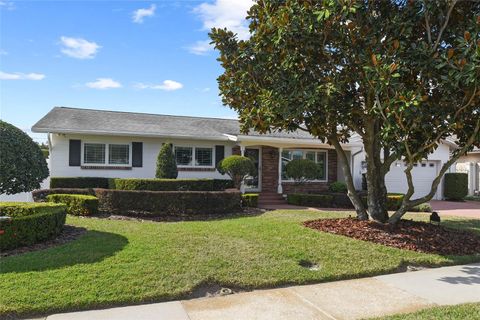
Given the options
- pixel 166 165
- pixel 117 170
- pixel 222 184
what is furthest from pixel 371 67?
pixel 117 170

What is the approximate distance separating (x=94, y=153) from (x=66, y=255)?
414 inches

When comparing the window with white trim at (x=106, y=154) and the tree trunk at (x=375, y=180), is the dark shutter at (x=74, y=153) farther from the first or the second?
the tree trunk at (x=375, y=180)

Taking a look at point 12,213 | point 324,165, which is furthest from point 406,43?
point 324,165

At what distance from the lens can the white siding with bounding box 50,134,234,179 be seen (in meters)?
15.7

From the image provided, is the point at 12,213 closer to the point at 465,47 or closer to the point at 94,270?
the point at 94,270

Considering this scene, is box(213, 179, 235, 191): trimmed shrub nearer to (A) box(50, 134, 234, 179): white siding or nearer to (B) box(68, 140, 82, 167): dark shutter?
(A) box(50, 134, 234, 179): white siding

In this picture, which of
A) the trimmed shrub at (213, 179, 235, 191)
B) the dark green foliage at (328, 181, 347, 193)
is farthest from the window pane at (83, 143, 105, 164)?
the dark green foliage at (328, 181, 347, 193)

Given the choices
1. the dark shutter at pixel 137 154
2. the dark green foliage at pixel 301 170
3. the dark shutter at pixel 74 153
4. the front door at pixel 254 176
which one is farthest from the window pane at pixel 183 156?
the dark green foliage at pixel 301 170

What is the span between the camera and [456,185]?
2128 centimetres

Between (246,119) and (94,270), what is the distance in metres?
4.84

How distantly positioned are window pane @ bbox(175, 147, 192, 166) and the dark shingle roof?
2.66 ft

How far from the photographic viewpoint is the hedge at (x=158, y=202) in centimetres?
1189

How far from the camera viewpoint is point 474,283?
19.7 feet

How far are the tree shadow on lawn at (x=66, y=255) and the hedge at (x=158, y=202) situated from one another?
4125 millimetres
